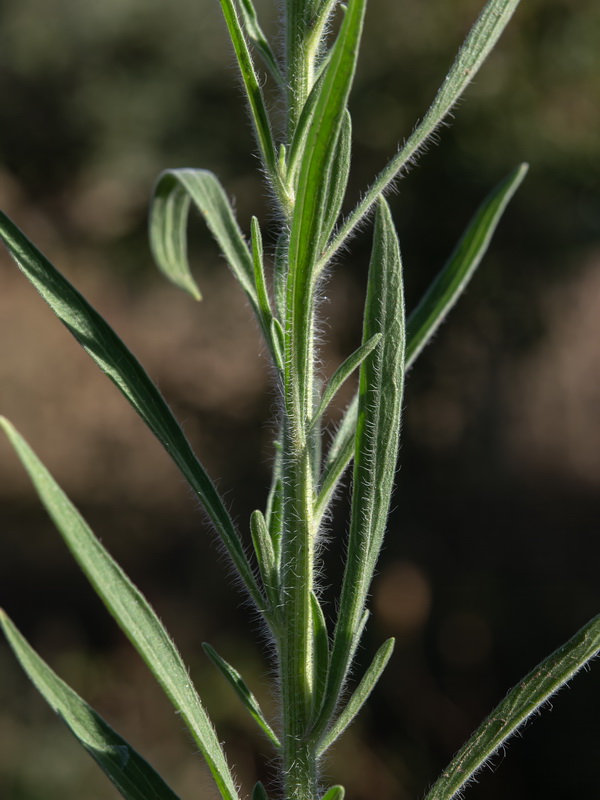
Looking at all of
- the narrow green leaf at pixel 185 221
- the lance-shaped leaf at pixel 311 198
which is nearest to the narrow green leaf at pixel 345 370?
the lance-shaped leaf at pixel 311 198

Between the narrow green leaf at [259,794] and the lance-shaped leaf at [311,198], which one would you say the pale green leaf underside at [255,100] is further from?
the narrow green leaf at [259,794]

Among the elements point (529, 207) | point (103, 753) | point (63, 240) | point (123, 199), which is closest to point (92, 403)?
point (63, 240)

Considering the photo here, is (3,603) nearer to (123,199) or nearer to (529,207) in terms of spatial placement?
(123,199)

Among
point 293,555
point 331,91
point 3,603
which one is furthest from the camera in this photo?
point 3,603

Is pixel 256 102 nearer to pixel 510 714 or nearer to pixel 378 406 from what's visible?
pixel 378 406

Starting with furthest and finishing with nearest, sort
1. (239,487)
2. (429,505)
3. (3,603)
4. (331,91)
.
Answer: (3,603) → (239,487) → (429,505) → (331,91)

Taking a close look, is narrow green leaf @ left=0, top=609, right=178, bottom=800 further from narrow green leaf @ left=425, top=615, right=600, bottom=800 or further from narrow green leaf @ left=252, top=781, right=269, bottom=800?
narrow green leaf @ left=425, top=615, right=600, bottom=800
